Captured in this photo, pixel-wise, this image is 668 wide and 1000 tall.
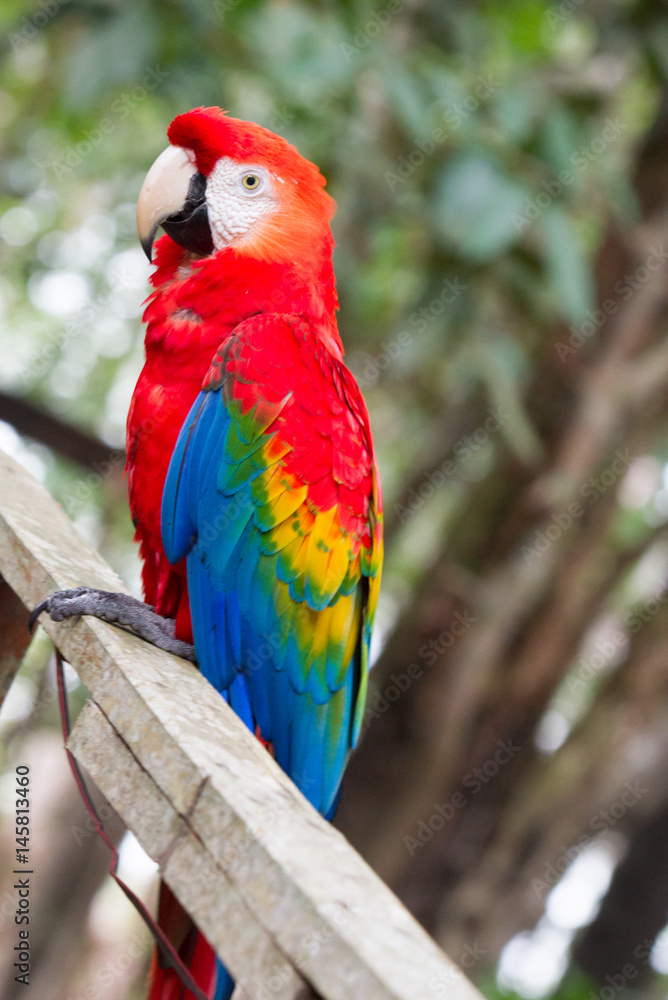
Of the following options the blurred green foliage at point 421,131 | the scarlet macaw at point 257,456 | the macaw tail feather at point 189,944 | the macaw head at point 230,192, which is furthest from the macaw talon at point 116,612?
the blurred green foliage at point 421,131

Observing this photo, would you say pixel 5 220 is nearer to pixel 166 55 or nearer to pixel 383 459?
pixel 383 459

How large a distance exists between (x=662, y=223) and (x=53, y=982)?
312cm

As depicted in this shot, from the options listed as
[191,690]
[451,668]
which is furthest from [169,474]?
[451,668]

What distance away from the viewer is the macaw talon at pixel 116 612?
31.7 inches

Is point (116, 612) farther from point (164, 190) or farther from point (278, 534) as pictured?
point (164, 190)

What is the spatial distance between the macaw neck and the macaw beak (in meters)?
0.04

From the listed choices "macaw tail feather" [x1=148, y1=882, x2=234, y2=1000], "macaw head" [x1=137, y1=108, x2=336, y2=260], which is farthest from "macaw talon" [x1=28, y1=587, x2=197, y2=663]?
"macaw head" [x1=137, y1=108, x2=336, y2=260]

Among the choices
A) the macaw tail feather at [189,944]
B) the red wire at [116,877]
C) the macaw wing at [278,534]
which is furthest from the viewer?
the macaw wing at [278,534]

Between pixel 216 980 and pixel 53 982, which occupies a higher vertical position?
pixel 216 980

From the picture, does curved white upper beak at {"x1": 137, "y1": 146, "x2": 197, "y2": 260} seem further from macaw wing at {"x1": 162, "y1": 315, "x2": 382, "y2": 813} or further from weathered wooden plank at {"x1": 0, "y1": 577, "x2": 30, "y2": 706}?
weathered wooden plank at {"x1": 0, "y1": 577, "x2": 30, "y2": 706}

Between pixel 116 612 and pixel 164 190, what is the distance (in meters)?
0.62

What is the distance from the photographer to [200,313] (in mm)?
1131

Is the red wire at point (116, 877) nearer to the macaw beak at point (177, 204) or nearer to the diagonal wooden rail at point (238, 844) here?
the diagonal wooden rail at point (238, 844)

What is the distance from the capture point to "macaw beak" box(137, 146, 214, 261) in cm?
118
